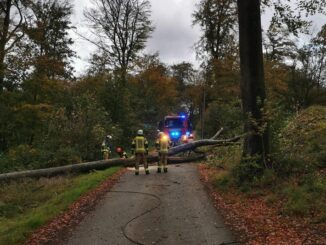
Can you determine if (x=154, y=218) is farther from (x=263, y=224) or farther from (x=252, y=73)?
(x=252, y=73)

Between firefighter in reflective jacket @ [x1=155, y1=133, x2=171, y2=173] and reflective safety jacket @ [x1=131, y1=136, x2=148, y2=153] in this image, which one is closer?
reflective safety jacket @ [x1=131, y1=136, x2=148, y2=153]

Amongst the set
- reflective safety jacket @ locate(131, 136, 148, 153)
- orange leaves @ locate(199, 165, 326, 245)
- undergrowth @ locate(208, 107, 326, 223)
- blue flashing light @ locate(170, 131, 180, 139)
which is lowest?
orange leaves @ locate(199, 165, 326, 245)

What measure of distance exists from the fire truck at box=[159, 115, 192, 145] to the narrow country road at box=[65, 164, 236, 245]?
19.5 metres

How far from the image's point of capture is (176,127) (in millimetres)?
37281

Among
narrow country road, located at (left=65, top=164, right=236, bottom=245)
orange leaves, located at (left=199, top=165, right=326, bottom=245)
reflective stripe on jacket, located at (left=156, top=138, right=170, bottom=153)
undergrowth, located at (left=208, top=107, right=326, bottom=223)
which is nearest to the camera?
orange leaves, located at (left=199, top=165, right=326, bottom=245)

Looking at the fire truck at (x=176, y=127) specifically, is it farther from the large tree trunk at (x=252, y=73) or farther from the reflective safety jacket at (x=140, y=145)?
the large tree trunk at (x=252, y=73)

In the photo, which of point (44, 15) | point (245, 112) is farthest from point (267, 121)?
point (44, 15)

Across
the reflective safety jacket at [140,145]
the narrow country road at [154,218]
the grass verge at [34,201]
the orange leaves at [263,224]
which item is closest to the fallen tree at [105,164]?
the grass verge at [34,201]

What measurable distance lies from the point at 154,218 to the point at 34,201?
5.69 meters

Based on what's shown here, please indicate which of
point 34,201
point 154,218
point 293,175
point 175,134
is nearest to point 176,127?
point 175,134

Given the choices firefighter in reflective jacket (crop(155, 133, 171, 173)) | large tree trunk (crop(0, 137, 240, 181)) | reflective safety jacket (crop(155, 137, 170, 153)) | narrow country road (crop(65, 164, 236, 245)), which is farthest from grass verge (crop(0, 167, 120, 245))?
reflective safety jacket (crop(155, 137, 170, 153))

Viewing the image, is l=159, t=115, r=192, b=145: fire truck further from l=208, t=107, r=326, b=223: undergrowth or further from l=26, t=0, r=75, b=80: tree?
Result: l=208, t=107, r=326, b=223: undergrowth

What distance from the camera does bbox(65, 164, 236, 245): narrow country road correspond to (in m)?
9.88

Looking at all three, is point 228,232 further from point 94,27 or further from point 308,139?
point 94,27
